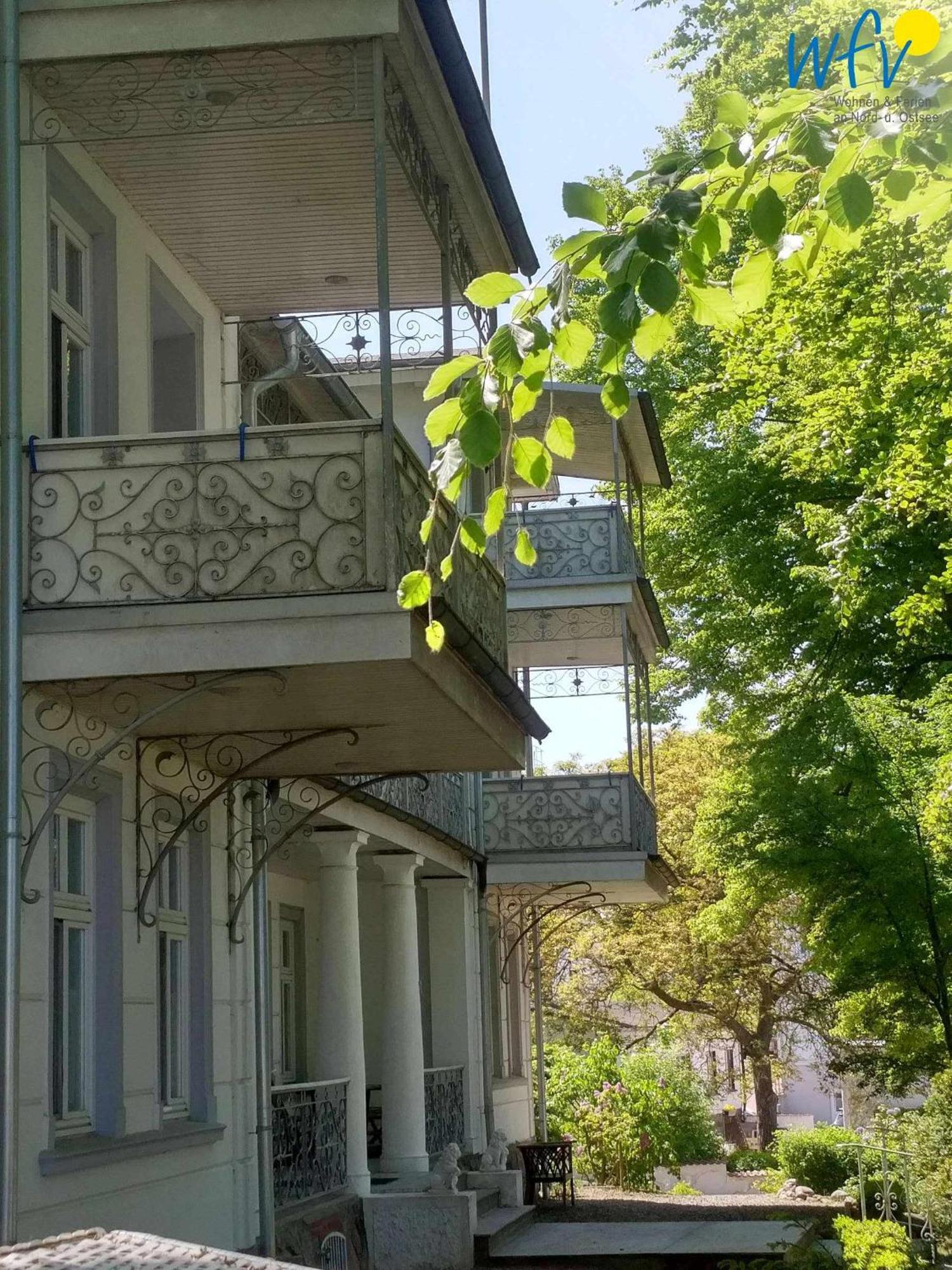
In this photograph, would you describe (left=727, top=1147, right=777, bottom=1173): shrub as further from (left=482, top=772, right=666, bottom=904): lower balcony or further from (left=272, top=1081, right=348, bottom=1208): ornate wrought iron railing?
(left=272, top=1081, right=348, bottom=1208): ornate wrought iron railing

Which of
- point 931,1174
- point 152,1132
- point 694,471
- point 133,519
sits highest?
point 694,471

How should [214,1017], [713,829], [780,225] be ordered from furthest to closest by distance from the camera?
[713,829] < [214,1017] < [780,225]

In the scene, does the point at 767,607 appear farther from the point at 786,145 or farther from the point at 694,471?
the point at 786,145

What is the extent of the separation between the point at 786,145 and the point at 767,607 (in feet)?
63.1

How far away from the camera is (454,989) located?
2186cm

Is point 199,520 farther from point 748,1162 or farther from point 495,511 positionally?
point 748,1162

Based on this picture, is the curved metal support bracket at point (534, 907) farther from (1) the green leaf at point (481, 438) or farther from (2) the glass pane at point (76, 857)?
(1) the green leaf at point (481, 438)

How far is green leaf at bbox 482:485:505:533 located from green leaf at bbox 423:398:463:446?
0.19 meters

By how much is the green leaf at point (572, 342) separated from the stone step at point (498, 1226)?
1416 centimetres

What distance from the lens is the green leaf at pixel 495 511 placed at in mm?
3570

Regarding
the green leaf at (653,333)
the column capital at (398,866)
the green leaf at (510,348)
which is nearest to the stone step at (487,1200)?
the column capital at (398,866)

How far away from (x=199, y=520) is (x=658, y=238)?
5.49m

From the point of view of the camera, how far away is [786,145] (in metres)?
3.45

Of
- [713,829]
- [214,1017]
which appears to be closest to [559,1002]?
[713,829]
